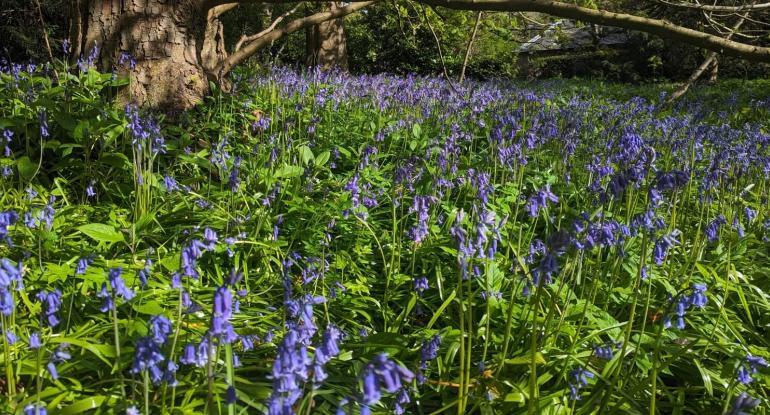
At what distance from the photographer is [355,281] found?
2.96 meters

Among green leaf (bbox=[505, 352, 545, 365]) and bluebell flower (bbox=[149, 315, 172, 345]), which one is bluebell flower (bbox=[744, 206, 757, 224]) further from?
bluebell flower (bbox=[149, 315, 172, 345])

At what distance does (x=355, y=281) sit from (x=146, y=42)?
8.80 ft

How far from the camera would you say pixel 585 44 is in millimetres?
27922

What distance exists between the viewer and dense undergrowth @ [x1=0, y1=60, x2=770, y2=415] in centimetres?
173

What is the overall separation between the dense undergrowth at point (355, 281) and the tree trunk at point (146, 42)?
293 millimetres

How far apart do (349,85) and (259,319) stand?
559 centimetres

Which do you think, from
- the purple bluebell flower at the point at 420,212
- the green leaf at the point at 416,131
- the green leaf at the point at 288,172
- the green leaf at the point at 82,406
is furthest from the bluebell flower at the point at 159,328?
the green leaf at the point at 416,131

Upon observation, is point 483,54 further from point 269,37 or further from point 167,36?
point 167,36

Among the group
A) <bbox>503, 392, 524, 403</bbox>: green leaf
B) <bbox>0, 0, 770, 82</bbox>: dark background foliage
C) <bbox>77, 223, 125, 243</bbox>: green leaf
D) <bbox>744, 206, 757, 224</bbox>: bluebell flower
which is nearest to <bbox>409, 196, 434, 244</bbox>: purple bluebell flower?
<bbox>503, 392, 524, 403</bbox>: green leaf

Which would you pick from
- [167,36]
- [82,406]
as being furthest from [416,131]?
[82,406]

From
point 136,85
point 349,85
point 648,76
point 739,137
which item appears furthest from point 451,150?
point 648,76

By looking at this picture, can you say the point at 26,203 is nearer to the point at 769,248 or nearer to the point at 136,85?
the point at 136,85

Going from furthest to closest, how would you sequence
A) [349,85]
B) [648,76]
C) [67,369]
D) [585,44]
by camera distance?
[585,44]
[648,76]
[349,85]
[67,369]

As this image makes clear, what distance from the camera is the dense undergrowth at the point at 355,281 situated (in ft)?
5.67
